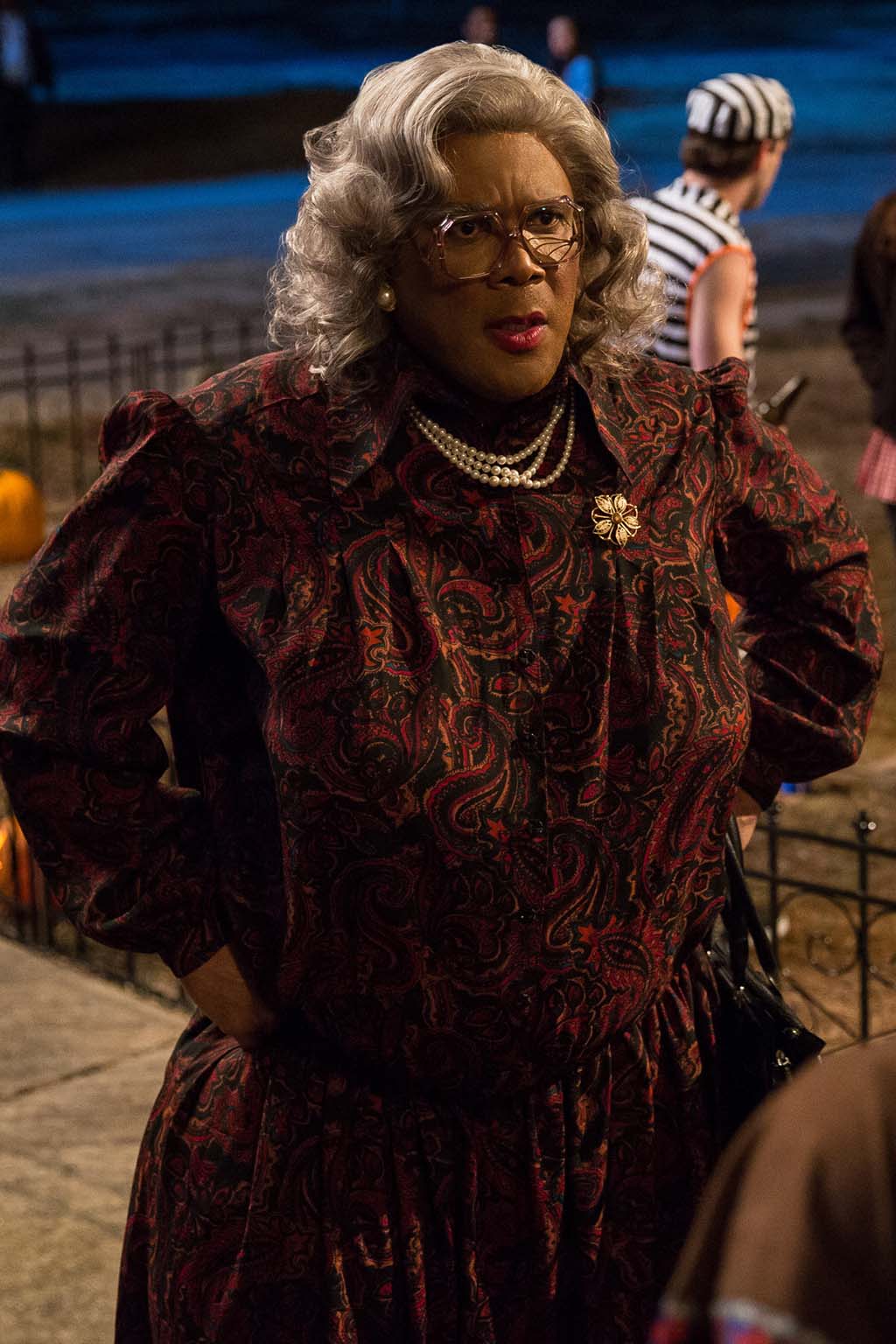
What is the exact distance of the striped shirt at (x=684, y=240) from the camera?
14.9 feet

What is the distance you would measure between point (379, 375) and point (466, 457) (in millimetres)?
129

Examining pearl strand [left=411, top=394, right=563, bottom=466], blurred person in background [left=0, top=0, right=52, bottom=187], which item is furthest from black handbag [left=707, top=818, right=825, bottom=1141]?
blurred person in background [left=0, top=0, right=52, bottom=187]

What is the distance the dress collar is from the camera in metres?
1.92

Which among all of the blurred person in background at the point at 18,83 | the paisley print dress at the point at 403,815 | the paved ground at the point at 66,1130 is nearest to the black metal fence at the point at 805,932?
the paved ground at the point at 66,1130

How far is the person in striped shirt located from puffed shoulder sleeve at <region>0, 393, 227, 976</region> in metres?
2.77

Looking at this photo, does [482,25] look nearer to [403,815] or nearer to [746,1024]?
[746,1024]

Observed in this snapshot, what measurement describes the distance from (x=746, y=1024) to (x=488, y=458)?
0.69m

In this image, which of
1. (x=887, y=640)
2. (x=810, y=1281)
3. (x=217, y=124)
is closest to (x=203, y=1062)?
(x=810, y=1281)

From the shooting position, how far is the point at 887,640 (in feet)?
25.4

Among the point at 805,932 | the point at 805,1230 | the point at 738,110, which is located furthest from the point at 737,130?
the point at 805,1230

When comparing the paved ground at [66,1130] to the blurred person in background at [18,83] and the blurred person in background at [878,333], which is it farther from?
→ the blurred person in background at [18,83]

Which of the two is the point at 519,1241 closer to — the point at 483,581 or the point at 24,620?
the point at 483,581

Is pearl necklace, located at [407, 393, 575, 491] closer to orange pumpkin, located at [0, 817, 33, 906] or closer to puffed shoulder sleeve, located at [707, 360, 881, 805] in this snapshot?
puffed shoulder sleeve, located at [707, 360, 881, 805]

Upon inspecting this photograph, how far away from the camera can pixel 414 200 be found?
1895mm
